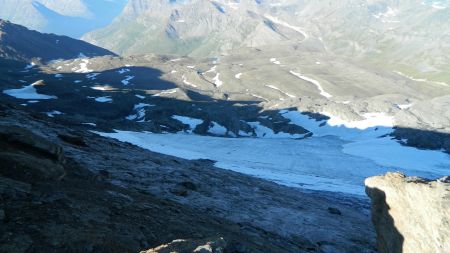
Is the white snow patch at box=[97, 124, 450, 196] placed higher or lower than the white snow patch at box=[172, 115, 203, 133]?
lower

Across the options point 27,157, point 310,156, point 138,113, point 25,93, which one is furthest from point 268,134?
point 27,157

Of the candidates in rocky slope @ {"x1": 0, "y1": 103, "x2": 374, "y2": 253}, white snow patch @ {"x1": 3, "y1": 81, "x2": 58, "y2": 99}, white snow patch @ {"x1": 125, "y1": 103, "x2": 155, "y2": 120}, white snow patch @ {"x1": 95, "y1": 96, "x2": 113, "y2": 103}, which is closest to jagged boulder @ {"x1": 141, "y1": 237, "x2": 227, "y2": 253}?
rocky slope @ {"x1": 0, "y1": 103, "x2": 374, "y2": 253}

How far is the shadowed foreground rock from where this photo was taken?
13266 mm

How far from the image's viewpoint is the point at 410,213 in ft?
49.1

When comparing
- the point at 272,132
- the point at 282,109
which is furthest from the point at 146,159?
the point at 282,109

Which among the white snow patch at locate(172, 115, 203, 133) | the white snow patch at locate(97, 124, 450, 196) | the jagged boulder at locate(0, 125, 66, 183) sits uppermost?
the white snow patch at locate(172, 115, 203, 133)

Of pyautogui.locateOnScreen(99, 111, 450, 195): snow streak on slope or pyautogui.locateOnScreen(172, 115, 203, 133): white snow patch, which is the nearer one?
pyautogui.locateOnScreen(99, 111, 450, 195): snow streak on slope

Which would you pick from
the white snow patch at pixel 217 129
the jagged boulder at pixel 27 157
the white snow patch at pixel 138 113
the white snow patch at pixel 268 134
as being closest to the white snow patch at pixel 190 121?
the white snow patch at pixel 217 129

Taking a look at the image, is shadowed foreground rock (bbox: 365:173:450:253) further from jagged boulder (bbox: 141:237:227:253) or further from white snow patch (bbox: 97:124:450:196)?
white snow patch (bbox: 97:124:450:196)

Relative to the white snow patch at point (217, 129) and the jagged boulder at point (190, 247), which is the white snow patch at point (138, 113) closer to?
the white snow patch at point (217, 129)

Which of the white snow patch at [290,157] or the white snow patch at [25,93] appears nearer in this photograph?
the white snow patch at [290,157]

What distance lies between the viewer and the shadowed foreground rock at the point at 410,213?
1327 cm

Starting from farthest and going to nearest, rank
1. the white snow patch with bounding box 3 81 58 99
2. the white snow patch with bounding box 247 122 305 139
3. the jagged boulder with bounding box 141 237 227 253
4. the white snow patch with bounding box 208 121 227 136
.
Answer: the white snow patch with bounding box 3 81 58 99 < the white snow patch with bounding box 208 121 227 136 < the white snow patch with bounding box 247 122 305 139 < the jagged boulder with bounding box 141 237 227 253

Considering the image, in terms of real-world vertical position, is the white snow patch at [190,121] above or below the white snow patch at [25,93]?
below
